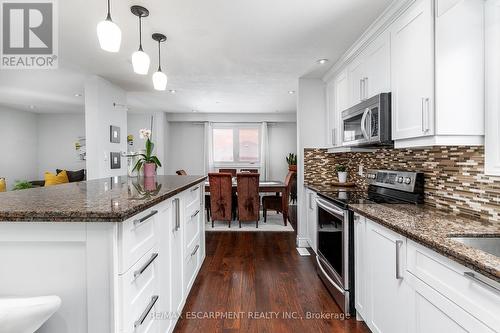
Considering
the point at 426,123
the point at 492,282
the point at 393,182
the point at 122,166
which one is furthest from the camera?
the point at 122,166

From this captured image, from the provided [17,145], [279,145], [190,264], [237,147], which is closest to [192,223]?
[190,264]

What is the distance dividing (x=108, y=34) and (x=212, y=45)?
4.09ft

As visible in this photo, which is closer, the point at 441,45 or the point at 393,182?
the point at 441,45

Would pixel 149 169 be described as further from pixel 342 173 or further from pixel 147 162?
pixel 342 173

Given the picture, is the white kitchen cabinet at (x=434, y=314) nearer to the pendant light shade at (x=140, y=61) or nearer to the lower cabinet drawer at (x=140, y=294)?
the lower cabinet drawer at (x=140, y=294)

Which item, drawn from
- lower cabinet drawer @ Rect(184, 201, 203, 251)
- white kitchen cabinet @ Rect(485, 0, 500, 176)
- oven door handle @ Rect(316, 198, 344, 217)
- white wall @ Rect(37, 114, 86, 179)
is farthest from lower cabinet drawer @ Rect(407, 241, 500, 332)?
white wall @ Rect(37, 114, 86, 179)

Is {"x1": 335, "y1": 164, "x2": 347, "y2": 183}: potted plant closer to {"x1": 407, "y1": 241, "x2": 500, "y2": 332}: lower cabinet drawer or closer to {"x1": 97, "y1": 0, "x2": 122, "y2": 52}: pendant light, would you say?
{"x1": 407, "y1": 241, "x2": 500, "y2": 332}: lower cabinet drawer

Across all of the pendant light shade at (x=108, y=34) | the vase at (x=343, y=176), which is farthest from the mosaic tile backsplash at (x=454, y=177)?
the pendant light shade at (x=108, y=34)

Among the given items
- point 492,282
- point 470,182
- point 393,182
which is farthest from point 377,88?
A: point 492,282

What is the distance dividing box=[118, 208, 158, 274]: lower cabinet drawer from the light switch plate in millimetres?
3153

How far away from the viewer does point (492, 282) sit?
82 cm

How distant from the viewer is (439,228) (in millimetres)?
1257

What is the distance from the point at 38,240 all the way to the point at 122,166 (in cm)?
377

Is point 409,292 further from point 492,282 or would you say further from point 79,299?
point 79,299
